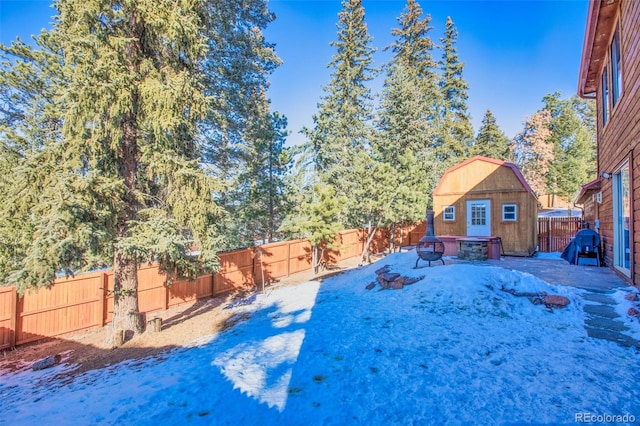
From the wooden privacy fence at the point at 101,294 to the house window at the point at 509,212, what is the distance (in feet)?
27.3

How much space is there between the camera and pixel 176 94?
5562 millimetres

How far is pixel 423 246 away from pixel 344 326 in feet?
15.4

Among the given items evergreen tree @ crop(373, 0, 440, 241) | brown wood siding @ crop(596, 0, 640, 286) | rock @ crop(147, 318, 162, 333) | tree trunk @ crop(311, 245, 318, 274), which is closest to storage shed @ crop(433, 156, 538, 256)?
evergreen tree @ crop(373, 0, 440, 241)

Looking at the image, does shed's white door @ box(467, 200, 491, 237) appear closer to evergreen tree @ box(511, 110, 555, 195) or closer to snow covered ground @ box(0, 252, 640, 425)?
snow covered ground @ box(0, 252, 640, 425)

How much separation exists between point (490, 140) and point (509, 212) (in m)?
19.0

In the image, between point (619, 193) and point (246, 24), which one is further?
point (246, 24)

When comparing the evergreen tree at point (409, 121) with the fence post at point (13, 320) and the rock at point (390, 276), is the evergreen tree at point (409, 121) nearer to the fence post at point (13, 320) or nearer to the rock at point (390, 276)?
the rock at point (390, 276)

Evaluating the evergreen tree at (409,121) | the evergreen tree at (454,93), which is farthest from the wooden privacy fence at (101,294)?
the evergreen tree at (454,93)

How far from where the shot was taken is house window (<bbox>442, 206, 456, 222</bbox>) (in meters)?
13.1

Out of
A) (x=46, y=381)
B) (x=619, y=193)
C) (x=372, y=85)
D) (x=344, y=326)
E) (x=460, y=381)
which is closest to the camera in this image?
(x=460, y=381)

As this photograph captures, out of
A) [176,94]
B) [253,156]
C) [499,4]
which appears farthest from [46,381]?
[499,4]

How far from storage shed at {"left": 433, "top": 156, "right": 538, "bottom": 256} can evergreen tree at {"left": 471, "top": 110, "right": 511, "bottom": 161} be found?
15.6 metres

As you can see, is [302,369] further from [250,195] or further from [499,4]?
[499,4]

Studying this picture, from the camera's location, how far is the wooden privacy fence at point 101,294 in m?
6.06
